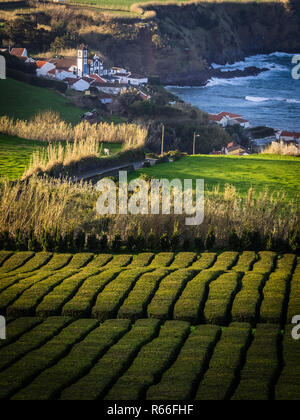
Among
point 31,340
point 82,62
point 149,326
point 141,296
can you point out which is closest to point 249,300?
point 141,296

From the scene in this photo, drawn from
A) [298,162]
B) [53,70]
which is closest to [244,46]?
[53,70]

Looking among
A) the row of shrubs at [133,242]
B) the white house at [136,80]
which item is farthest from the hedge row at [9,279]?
the white house at [136,80]

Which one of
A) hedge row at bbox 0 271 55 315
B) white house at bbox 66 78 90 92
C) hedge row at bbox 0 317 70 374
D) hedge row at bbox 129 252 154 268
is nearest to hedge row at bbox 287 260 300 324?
hedge row at bbox 129 252 154 268

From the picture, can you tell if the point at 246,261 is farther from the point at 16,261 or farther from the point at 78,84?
the point at 78,84

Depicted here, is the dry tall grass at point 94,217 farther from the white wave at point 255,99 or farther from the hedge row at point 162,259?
the white wave at point 255,99
